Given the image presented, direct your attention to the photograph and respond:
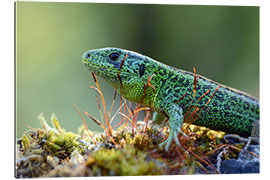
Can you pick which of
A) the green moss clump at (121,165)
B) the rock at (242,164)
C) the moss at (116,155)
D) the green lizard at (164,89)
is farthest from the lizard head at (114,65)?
the rock at (242,164)

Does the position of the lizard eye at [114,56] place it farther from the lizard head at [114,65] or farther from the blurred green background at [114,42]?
the blurred green background at [114,42]

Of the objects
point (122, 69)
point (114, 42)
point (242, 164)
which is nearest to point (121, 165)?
point (122, 69)

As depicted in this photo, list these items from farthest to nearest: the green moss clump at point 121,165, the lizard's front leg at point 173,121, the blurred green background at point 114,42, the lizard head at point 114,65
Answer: the blurred green background at point 114,42
the lizard head at point 114,65
the lizard's front leg at point 173,121
the green moss clump at point 121,165

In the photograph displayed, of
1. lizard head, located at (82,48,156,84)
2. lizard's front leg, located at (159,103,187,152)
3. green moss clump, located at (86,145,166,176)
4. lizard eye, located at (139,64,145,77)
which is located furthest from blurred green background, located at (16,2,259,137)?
lizard's front leg, located at (159,103,187,152)

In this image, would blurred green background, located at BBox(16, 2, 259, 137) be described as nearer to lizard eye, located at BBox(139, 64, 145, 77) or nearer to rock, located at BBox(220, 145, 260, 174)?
lizard eye, located at BBox(139, 64, 145, 77)

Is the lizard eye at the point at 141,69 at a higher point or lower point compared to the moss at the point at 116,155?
higher
